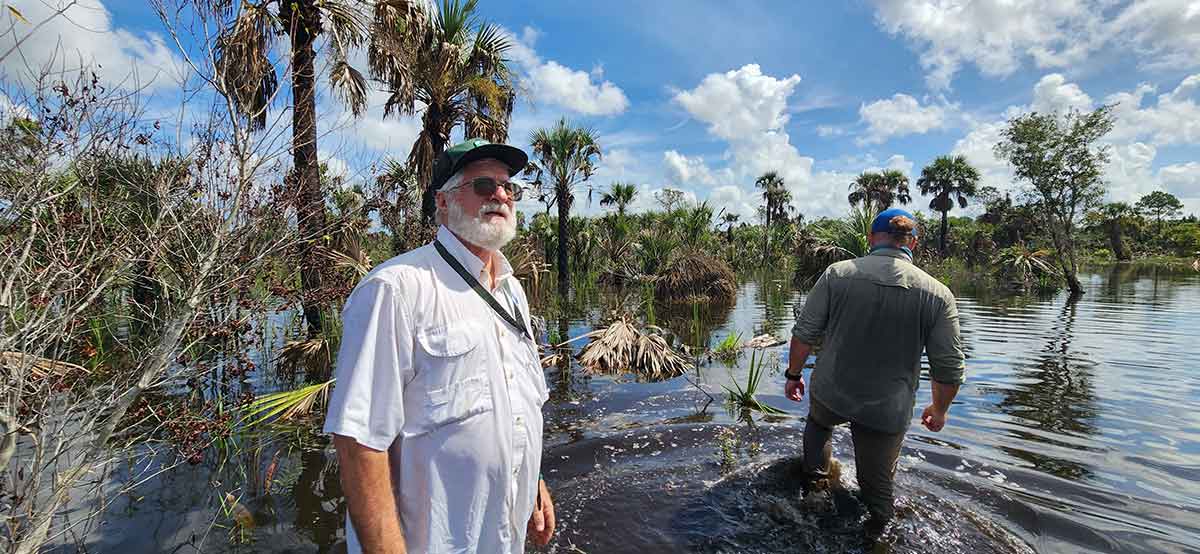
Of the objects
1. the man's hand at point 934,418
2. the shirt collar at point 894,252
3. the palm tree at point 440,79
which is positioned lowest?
the man's hand at point 934,418

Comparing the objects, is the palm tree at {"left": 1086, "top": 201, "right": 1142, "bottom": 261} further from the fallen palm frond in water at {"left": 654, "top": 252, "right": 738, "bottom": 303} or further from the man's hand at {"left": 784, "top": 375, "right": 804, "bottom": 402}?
the man's hand at {"left": 784, "top": 375, "right": 804, "bottom": 402}

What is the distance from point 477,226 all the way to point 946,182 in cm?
5951

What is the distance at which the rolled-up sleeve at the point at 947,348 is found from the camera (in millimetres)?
3344

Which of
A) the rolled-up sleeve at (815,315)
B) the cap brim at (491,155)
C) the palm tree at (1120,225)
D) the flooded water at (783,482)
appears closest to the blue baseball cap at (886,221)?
the rolled-up sleeve at (815,315)

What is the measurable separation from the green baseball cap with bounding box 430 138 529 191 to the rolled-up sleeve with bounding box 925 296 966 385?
3.14 metres

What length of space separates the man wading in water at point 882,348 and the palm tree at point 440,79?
8366 millimetres

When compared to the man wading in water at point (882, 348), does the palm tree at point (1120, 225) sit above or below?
above

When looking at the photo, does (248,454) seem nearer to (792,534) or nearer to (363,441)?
(363,441)

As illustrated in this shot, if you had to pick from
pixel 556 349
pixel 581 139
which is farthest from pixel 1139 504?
pixel 581 139

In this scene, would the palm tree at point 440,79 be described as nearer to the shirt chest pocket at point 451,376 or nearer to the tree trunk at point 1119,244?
the shirt chest pocket at point 451,376

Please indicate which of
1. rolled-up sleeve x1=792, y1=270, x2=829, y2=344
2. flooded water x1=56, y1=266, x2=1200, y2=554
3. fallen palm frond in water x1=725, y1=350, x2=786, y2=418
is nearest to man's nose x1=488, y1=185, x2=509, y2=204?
rolled-up sleeve x1=792, y1=270, x2=829, y2=344

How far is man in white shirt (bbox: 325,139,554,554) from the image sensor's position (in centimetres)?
142

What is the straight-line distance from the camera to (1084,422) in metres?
6.21

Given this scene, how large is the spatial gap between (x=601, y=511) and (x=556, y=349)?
5.83 meters
